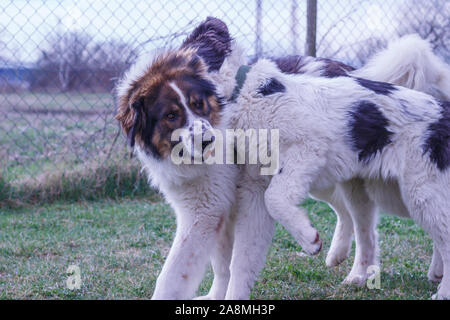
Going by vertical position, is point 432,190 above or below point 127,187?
above

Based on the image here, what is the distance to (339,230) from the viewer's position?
4461mm

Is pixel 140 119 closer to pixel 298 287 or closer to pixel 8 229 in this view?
pixel 298 287

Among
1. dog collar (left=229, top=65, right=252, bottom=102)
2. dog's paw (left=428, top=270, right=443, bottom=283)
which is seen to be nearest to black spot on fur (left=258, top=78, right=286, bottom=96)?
dog collar (left=229, top=65, right=252, bottom=102)

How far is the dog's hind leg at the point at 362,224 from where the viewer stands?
13.6 ft

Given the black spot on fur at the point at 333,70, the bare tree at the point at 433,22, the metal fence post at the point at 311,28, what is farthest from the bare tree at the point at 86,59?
the bare tree at the point at 433,22

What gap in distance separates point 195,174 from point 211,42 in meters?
0.89

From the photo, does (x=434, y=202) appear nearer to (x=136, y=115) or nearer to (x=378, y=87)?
(x=378, y=87)

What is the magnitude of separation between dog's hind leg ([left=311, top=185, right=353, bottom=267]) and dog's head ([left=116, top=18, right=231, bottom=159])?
133 centimetres

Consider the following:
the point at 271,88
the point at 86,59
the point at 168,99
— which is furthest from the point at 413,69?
the point at 86,59

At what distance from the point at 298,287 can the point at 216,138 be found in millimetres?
1218

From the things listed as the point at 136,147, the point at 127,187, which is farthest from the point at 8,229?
the point at 136,147

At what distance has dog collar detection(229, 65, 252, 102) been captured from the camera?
361 cm

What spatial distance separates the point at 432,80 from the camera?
4160mm

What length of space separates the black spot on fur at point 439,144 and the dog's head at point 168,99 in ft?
4.27
